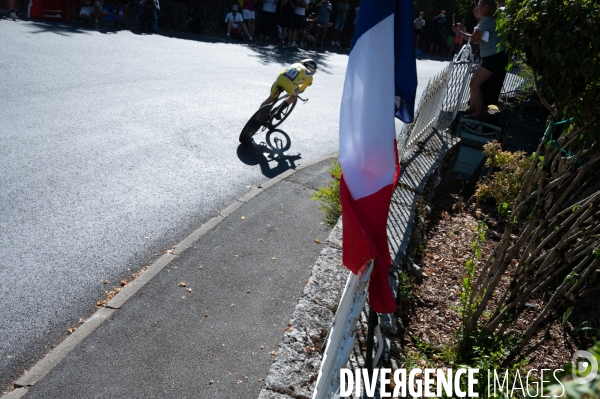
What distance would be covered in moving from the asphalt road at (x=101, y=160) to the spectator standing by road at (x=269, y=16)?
29.0 feet

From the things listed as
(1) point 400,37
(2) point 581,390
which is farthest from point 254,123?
(2) point 581,390

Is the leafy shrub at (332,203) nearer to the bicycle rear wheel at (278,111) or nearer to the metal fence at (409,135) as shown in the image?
the metal fence at (409,135)

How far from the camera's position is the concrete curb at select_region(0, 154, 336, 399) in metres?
3.82

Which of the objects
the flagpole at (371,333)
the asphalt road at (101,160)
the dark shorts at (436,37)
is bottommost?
the asphalt road at (101,160)

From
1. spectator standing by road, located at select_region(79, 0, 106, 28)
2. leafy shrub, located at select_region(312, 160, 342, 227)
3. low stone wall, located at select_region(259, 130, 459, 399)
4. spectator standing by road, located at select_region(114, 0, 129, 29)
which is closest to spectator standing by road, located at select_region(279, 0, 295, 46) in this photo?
spectator standing by road, located at select_region(114, 0, 129, 29)

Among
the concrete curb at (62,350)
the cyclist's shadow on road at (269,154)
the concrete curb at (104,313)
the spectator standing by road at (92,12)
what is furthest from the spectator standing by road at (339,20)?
the concrete curb at (62,350)

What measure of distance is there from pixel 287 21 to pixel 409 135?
16.3 metres

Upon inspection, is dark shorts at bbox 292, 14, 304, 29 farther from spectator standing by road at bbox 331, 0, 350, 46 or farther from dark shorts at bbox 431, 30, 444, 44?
dark shorts at bbox 431, 30, 444, 44

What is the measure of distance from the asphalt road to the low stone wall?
5.80 ft

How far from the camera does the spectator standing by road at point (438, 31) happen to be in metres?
31.4

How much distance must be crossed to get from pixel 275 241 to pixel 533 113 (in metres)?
7.88

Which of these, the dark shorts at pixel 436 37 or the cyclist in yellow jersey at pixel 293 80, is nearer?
the cyclist in yellow jersey at pixel 293 80

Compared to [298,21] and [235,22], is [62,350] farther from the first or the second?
[298,21]

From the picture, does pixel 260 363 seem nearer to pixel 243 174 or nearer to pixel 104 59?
pixel 243 174
